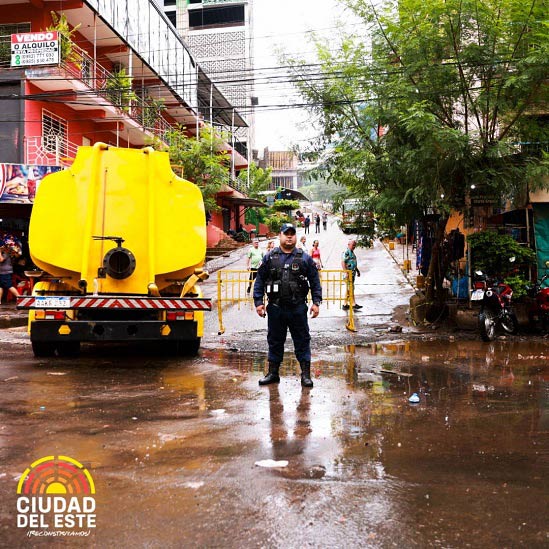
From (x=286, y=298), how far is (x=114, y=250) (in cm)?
278

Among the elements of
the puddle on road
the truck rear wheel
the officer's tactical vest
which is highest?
the officer's tactical vest

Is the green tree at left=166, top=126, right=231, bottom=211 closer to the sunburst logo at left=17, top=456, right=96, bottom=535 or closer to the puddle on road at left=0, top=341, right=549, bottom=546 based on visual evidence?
the puddle on road at left=0, top=341, right=549, bottom=546

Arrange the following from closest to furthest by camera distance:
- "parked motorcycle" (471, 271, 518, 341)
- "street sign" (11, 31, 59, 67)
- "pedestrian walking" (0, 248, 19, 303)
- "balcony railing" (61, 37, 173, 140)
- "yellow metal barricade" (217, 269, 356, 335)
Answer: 1. "parked motorcycle" (471, 271, 518, 341)
2. "yellow metal barricade" (217, 269, 356, 335)
3. "pedestrian walking" (0, 248, 19, 303)
4. "street sign" (11, 31, 59, 67)
5. "balcony railing" (61, 37, 173, 140)

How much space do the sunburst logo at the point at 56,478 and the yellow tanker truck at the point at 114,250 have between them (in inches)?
158

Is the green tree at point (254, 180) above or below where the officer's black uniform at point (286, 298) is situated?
above

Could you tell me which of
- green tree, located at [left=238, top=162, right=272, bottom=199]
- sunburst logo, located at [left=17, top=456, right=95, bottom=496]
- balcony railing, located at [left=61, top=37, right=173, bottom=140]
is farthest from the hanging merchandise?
green tree, located at [left=238, top=162, right=272, bottom=199]

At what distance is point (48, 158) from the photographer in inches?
795

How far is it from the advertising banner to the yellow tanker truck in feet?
31.8

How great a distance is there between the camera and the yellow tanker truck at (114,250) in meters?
8.28

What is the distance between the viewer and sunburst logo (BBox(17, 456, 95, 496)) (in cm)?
382

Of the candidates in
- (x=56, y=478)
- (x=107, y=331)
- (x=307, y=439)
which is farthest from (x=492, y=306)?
(x=56, y=478)

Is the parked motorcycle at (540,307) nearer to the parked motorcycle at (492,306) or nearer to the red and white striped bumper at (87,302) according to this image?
the parked motorcycle at (492,306)

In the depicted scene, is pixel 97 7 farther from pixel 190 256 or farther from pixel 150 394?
pixel 150 394

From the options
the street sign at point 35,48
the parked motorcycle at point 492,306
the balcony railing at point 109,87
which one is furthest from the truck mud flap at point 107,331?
the street sign at point 35,48
